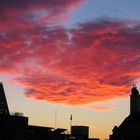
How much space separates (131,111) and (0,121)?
324 ft

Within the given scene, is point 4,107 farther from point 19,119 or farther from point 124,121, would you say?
point 19,119

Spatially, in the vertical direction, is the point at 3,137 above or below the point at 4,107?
below

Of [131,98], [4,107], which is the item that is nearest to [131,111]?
[131,98]

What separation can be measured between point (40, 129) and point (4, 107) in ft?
145

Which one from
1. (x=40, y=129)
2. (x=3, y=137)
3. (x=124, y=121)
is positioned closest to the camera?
(x=3, y=137)

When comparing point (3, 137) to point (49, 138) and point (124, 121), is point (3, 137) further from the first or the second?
point (124, 121)

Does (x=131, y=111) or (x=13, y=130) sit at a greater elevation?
(x=131, y=111)

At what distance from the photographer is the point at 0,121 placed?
8794 centimetres

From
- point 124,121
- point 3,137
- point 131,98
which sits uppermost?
point 131,98

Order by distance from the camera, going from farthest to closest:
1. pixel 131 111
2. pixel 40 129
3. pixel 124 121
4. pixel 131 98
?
pixel 131 98
pixel 131 111
pixel 124 121
pixel 40 129

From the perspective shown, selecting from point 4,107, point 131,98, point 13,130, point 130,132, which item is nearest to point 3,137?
point 13,130

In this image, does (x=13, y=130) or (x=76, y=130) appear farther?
(x=76, y=130)

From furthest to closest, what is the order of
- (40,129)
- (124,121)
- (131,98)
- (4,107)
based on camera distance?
(131,98) → (124,121) → (4,107) → (40,129)

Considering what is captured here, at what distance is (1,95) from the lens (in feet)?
508
